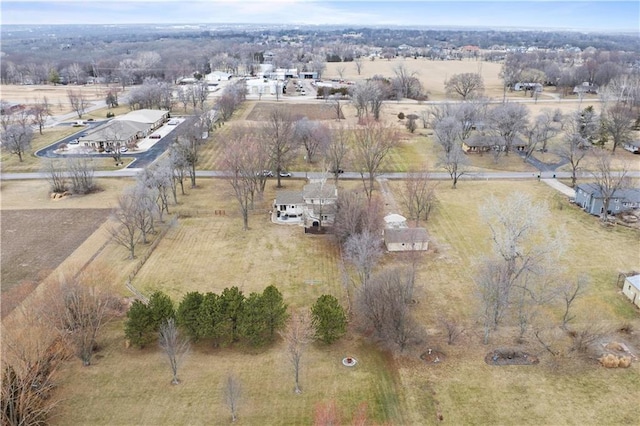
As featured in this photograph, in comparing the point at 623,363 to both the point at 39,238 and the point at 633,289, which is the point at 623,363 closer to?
the point at 633,289

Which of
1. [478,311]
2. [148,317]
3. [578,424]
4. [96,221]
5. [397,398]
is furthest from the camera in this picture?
[96,221]

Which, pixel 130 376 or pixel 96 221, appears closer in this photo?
pixel 130 376

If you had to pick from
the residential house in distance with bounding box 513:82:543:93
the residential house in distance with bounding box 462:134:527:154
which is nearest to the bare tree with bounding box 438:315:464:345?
the residential house in distance with bounding box 462:134:527:154

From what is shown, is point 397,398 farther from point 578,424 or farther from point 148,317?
point 148,317

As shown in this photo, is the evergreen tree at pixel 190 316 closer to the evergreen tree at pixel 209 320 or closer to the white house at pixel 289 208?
the evergreen tree at pixel 209 320

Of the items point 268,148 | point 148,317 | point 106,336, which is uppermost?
point 268,148

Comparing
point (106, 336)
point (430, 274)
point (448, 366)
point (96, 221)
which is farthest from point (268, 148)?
point (448, 366)

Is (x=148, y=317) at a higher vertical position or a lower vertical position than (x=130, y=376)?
higher
